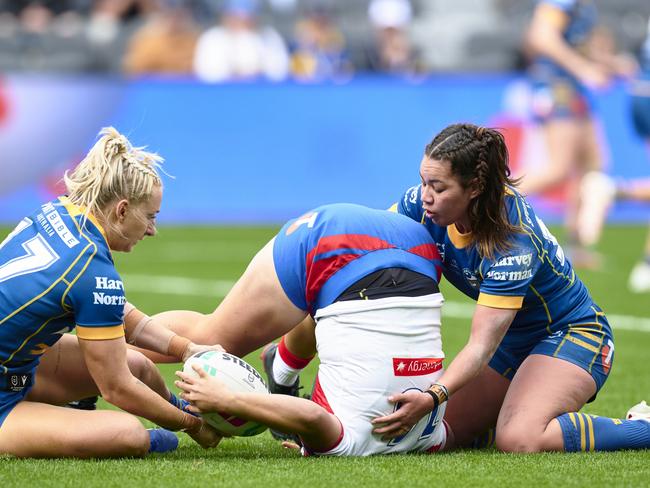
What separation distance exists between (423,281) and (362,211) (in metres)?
0.41

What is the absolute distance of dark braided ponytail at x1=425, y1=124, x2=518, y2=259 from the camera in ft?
17.2

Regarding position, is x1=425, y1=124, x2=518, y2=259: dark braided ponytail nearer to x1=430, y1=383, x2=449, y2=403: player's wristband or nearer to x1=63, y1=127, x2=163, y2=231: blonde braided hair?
x1=430, y1=383, x2=449, y2=403: player's wristband

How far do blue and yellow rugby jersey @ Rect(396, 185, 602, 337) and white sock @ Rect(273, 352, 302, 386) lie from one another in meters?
0.88

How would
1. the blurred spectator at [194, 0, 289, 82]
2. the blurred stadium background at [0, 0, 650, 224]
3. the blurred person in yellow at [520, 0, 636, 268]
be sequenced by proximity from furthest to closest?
the blurred spectator at [194, 0, 289, 82], the blurred stadium background at [0, 0, 650, 224], the blurred person in yellow at [520, 0, 636, 268]

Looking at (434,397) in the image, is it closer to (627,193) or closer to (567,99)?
(627,193)

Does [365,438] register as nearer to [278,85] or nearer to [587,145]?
[587,145]

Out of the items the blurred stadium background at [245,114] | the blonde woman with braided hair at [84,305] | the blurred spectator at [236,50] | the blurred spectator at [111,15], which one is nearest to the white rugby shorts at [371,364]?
the blonde woman with braided hair at [84,305]

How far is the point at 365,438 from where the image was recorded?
509 centimetres

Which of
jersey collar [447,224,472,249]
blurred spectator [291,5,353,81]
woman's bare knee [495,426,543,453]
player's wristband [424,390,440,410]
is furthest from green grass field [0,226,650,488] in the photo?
blurred spectator [291,5,353,81]

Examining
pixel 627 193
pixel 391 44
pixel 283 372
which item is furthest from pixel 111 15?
pixel 283 372

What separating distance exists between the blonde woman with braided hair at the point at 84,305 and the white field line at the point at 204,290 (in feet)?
15.8

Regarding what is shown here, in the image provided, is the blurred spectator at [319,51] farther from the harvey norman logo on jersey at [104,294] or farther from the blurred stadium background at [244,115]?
the harvey norman logo on jersey at [104,294]

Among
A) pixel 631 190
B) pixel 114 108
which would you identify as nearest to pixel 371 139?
pixel 114 108

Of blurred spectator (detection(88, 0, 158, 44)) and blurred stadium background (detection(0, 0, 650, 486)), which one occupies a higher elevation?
blurred spectator (detection(88, 0, 158, 44))
